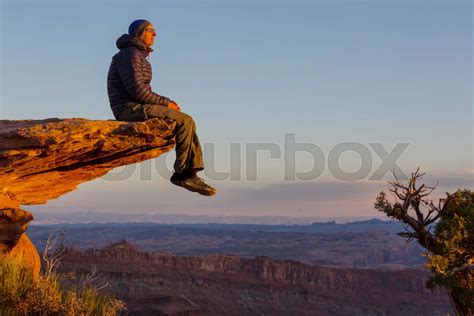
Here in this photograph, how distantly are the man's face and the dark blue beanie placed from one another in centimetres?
6

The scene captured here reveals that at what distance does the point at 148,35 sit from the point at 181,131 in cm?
182

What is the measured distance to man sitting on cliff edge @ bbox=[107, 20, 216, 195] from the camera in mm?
9984

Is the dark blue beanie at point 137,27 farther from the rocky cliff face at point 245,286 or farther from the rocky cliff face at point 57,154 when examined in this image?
the rocky cliff face at point 245,286

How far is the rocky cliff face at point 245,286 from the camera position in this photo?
6812cm

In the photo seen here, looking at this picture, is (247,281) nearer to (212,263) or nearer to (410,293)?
(212,263)

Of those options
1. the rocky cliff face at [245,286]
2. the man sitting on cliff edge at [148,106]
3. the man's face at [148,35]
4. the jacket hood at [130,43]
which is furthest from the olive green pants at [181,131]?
the rocky cliff face at [245,286]

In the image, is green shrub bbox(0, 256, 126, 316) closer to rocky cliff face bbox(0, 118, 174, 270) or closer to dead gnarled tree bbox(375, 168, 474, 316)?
rocky cliff face bbox(0, 118, 174, 270)

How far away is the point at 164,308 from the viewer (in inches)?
2445

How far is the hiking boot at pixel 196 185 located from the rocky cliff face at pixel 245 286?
52107 millimetres

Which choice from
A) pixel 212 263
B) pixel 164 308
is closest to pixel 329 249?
pixel 212 263

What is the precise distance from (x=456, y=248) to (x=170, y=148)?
9.56 m

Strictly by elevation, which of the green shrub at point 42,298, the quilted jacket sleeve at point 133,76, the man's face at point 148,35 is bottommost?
the green shrub at point 42,298

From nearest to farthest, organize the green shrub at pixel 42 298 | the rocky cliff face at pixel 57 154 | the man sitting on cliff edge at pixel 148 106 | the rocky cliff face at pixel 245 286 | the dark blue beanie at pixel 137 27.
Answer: the green shrub at pixel 42 298 < the rocky cliff face at pixel 57 154 < the man sitting on cliff edge at pixel 148 106 < the dark blue beanie at pixel 137 27 < the rocky cliff face at pixel 245 286

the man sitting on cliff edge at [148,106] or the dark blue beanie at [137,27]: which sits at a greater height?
the dark blue beanie at [137,27]
